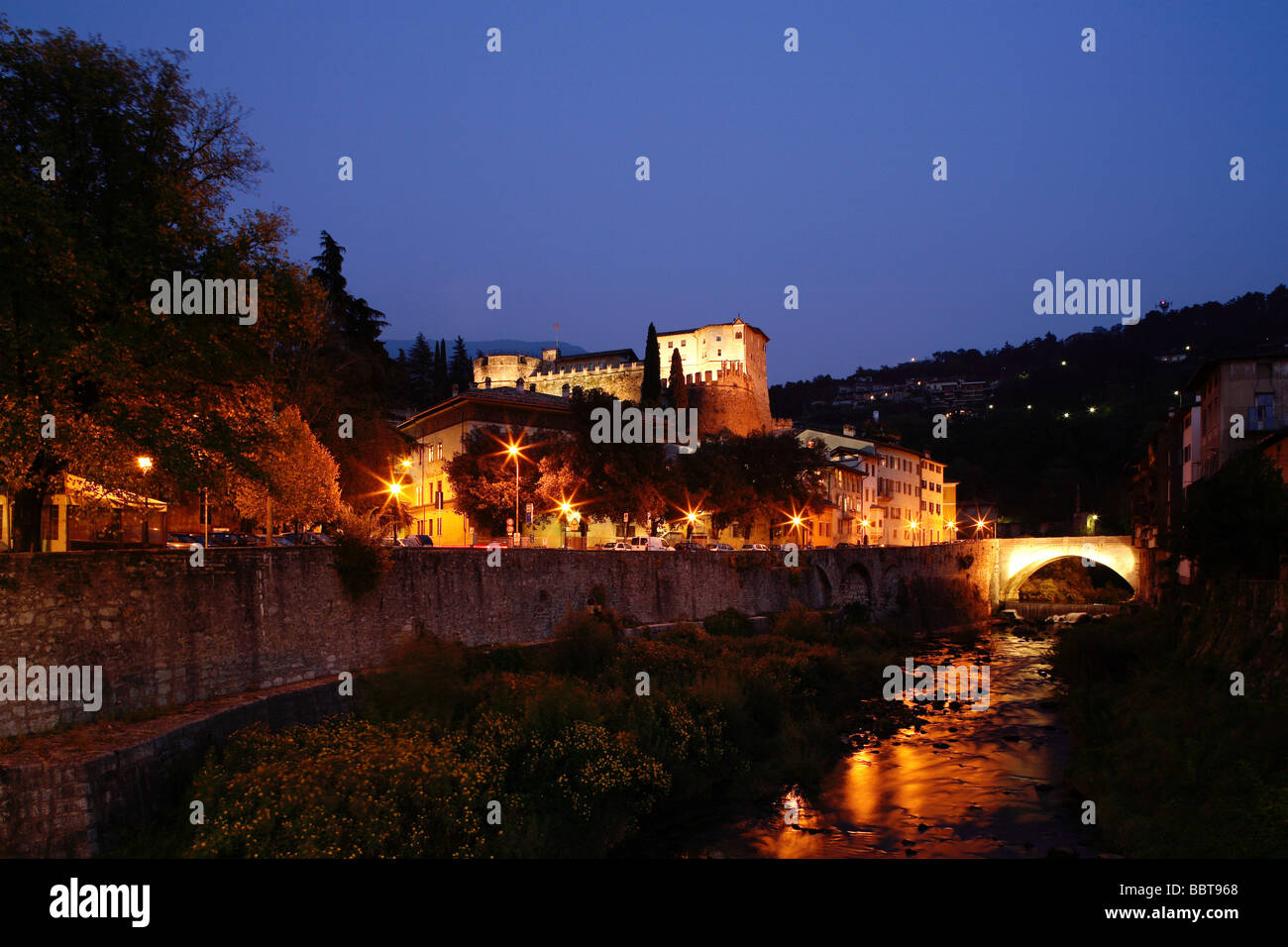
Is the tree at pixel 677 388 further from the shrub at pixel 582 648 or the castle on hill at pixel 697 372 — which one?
the shrub at pixel 582 648

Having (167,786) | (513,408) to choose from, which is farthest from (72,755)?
(513,408)

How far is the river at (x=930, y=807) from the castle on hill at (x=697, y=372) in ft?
216

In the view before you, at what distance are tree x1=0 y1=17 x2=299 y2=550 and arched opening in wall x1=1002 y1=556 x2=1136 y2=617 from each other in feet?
212

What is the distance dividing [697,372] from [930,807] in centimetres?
8358

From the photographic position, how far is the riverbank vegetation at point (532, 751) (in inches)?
560

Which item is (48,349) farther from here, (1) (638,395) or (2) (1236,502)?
(1) (638,395)

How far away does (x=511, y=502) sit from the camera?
4653cm

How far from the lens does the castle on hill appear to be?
3824 inches

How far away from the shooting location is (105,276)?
51.8 ft

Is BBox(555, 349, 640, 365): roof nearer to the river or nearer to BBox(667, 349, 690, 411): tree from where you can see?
BBox(667, 349, 690, 411): tree

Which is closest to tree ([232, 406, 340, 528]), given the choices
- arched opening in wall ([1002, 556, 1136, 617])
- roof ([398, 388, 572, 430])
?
roof ([398, 388, 572, 430])

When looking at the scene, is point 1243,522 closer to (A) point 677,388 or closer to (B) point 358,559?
(B) point 358,559

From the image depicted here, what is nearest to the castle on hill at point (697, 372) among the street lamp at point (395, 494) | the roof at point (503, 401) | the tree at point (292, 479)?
the roof at point (503, 401)

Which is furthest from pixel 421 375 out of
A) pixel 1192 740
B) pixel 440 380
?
pixel 1192 740
